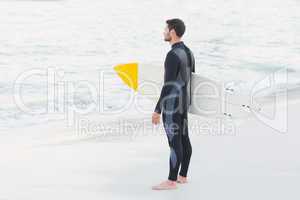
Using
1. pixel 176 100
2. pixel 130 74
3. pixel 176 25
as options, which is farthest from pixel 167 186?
pixel 176 25

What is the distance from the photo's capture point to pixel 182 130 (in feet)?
19.0

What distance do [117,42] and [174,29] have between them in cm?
1724

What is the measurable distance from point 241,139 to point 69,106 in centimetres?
520

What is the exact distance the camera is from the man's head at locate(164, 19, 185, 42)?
5543 mm

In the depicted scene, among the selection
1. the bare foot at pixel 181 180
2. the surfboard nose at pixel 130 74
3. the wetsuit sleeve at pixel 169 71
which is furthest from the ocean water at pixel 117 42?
the wetsuit sleeve at pixel 169 71

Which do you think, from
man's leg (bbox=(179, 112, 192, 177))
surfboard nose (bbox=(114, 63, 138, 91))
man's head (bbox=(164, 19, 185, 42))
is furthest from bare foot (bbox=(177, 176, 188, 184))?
man's head (bbox=(164, 19, 185, 42))

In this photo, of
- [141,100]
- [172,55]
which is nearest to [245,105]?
[172,55]

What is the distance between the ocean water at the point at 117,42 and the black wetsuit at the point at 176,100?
15.1ft

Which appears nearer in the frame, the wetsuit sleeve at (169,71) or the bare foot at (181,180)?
the wetsuit sleeve at (169,71)

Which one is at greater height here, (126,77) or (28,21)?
(28,21)

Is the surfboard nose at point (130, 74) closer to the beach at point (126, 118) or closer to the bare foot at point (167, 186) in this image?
the beach at point (126, 118)

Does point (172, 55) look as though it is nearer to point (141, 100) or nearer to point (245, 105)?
point (245, 105)

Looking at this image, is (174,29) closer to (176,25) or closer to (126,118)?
(176,25)

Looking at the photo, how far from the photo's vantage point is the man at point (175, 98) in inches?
219
